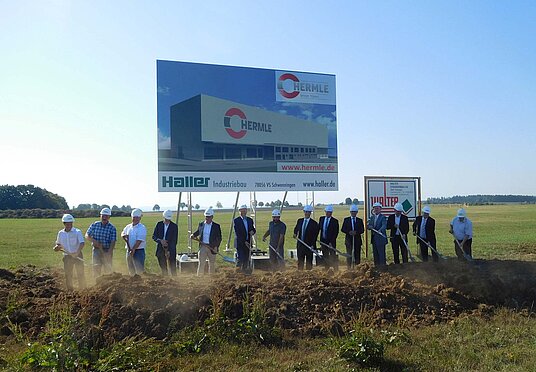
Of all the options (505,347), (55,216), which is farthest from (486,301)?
(55,216)

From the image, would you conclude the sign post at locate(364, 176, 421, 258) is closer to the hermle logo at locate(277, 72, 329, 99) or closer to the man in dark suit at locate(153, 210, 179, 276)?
the hermle logo at locate(277, 72, 329, 99)

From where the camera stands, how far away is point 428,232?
12.3 metres

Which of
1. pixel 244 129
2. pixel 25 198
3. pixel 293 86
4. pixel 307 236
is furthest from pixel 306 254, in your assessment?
pixel 25 198

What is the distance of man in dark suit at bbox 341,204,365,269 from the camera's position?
11844mm

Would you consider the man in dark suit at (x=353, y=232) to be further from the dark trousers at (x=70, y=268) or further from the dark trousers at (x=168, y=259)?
the dark trousers at (x=70, y=268)

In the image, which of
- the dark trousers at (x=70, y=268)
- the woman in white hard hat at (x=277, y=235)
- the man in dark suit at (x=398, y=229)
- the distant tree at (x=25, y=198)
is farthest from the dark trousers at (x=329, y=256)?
the distant tree at (x=25, y=198)

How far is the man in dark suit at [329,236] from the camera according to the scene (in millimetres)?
11766

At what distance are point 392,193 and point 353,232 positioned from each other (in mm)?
3332

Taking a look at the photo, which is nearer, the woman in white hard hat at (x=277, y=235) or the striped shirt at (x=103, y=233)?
the striped shirt at (x=103, y=233)

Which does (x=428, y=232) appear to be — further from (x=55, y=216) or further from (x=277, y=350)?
(x=55, y=216)

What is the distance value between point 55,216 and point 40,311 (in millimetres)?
56214

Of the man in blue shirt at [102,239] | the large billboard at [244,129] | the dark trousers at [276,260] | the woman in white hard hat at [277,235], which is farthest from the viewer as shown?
the large billboard at [244,129]

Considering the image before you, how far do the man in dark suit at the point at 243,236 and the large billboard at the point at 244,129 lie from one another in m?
2.41

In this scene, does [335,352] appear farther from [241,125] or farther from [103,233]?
[241,125]
